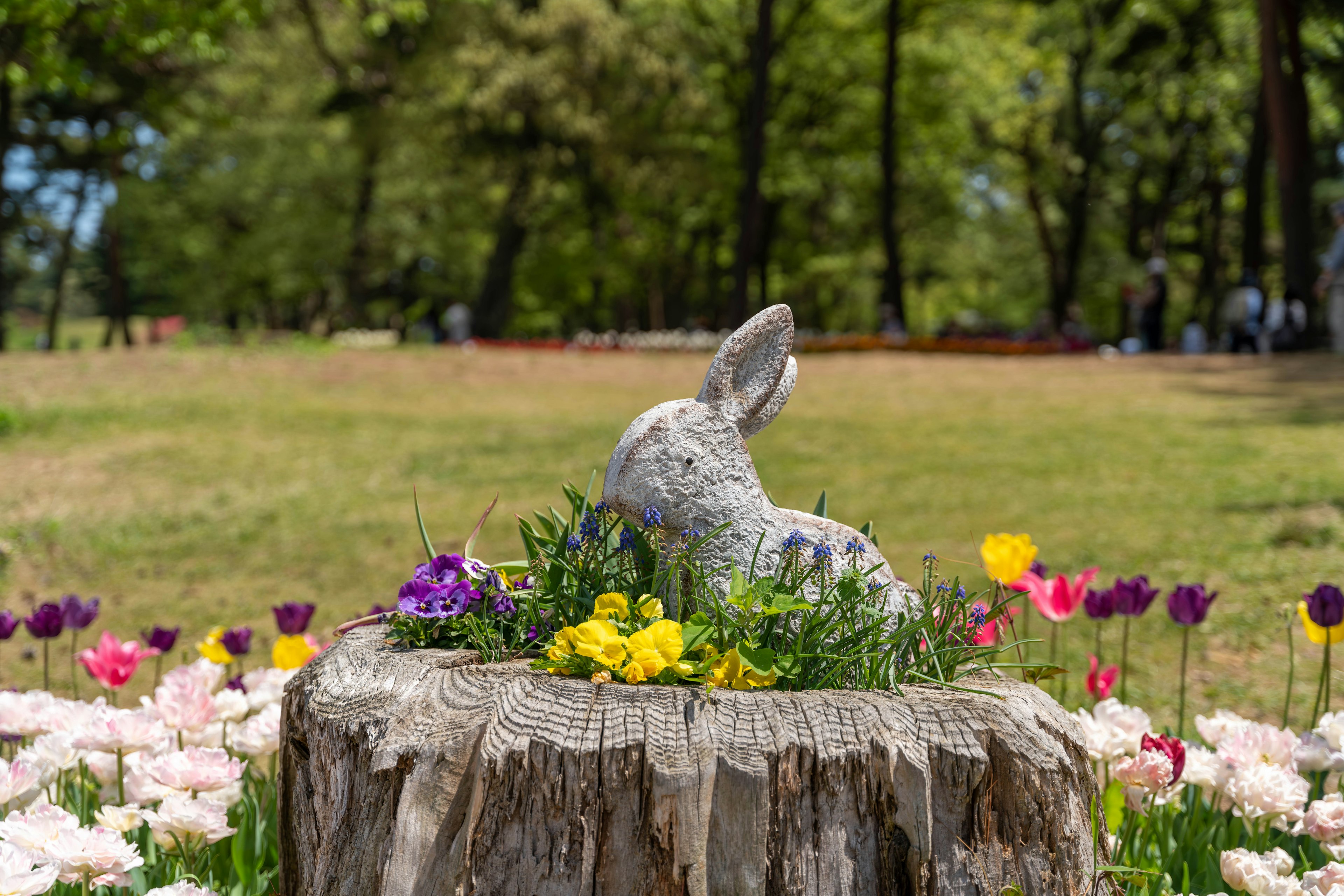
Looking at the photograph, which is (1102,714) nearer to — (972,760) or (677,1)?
(972,760)

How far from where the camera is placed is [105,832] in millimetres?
1967

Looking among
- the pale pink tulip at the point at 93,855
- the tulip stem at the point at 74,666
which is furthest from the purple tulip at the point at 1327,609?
the tulip stem at the point at 74,666

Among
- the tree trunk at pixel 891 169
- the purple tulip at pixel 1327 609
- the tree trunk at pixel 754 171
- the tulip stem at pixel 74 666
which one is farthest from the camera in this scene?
the tree trunk at pixel 891 169

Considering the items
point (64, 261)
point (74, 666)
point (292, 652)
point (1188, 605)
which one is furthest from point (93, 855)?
point (64, 261)

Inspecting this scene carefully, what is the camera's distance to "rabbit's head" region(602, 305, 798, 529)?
219 cm

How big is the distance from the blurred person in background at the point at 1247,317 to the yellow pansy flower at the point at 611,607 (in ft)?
62.0

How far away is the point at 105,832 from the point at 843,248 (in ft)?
118

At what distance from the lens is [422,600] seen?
2.19 metres

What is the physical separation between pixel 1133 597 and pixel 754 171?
18.5m

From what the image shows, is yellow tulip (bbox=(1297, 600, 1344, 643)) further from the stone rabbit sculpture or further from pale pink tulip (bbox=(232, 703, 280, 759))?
pale pink tulip (bbox=(232, 703, 280, 759))

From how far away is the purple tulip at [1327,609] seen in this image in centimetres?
262

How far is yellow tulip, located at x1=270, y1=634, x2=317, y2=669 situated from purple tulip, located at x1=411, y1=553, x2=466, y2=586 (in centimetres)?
90

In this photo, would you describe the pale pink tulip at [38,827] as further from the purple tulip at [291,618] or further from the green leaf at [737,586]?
the green leaf at [737,586]

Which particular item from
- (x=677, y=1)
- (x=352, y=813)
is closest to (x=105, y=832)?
(x=352, y=813)
